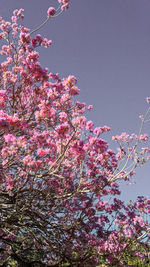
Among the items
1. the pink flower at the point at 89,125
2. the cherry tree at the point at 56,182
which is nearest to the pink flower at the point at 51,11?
the cherry tree at the point at 56,182

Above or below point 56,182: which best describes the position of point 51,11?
above

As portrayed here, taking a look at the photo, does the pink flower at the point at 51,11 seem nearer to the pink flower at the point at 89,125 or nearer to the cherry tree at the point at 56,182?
the cherry tree at the point at 56,182

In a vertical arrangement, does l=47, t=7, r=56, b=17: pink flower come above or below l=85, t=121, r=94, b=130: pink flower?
above

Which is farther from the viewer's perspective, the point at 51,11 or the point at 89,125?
the point at 51,11

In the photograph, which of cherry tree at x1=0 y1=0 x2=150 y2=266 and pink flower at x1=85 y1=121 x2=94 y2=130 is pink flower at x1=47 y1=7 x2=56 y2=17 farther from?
pink flower at x1=85 y1=121 x2=94 y2=130

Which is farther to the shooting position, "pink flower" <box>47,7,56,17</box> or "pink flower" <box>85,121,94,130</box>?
"pink flower" <box>47,7,56,17</box>

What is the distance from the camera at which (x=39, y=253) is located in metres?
7.59

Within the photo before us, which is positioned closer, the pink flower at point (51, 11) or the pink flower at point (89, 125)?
the pink flower at point (89, 125)

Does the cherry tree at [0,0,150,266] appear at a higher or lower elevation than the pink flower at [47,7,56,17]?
lower

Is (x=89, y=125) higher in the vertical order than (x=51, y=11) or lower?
lower

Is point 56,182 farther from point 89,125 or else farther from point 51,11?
point 51,11

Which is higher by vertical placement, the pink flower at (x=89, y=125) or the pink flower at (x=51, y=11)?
the pink flower at (x=51, y=11)

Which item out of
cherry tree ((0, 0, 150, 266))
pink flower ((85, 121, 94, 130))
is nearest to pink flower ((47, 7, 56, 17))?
cherry tree ((0, 0, 150, 266))

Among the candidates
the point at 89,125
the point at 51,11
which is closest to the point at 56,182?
the point at 89,125
